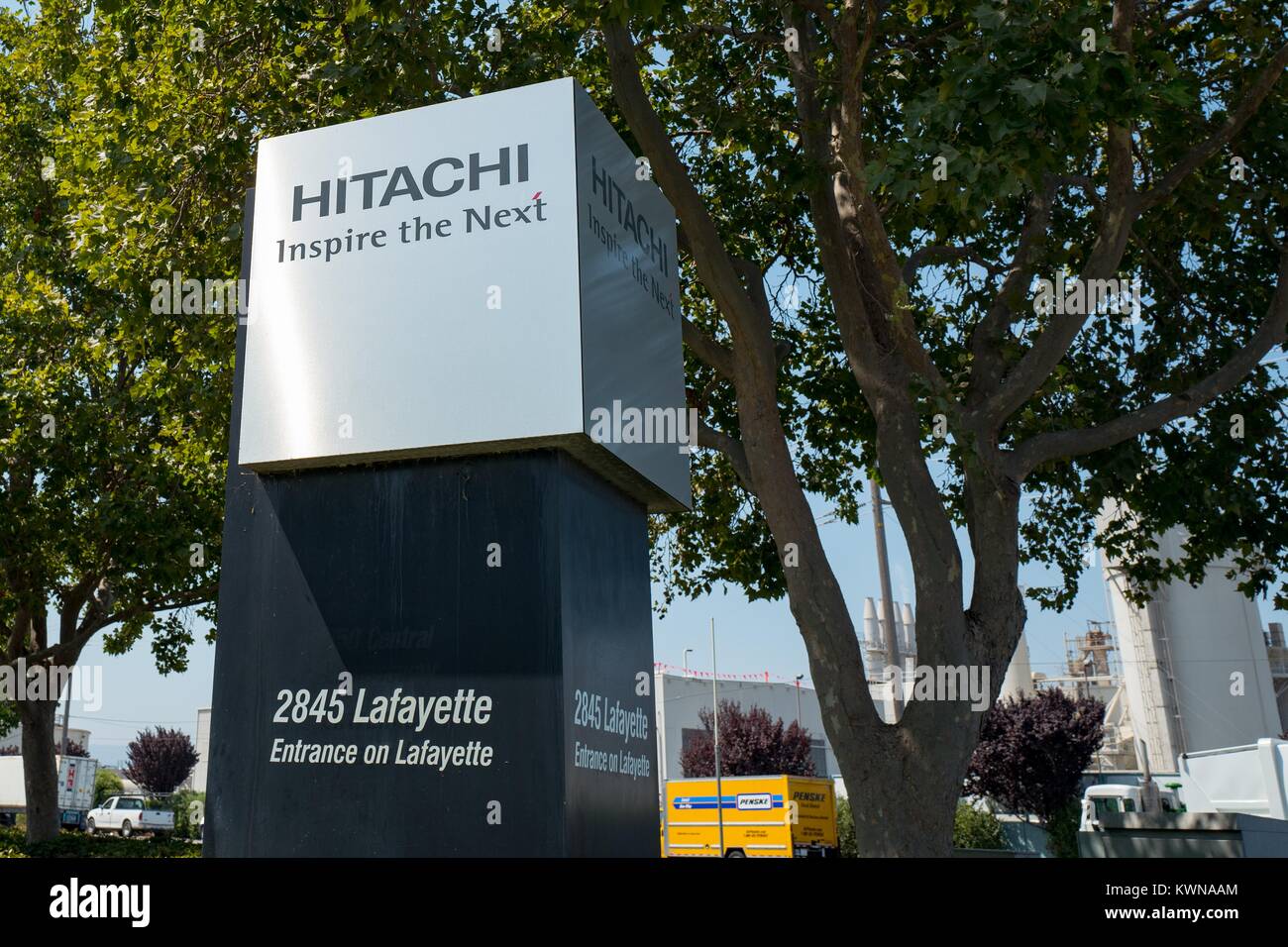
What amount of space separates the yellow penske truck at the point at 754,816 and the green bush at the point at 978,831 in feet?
12.2

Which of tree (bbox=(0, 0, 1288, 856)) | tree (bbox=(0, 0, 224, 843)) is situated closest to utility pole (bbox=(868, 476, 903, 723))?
tree (bbox=(0, 0, 1288, 856))

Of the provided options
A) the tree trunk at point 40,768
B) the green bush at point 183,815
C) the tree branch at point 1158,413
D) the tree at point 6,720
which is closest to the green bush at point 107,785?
the green bush at point 183,815

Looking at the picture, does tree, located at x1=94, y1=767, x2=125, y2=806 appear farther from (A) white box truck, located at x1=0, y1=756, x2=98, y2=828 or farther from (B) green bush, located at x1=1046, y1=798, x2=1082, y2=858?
(B) green bush, located at x1=1046, y1=798, x2=1082, y2=858

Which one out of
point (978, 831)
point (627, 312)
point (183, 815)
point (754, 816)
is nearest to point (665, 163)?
point (627, 312)

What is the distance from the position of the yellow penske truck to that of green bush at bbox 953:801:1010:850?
373 cm

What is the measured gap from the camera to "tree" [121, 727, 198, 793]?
2532 inches

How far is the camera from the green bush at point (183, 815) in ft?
165

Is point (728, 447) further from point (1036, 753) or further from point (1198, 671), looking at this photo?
point (1198, 671)

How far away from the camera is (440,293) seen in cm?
423

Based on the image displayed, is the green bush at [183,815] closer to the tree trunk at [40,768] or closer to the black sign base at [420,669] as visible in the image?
the tree trunk at [40,768]

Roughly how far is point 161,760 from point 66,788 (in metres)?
12.7
